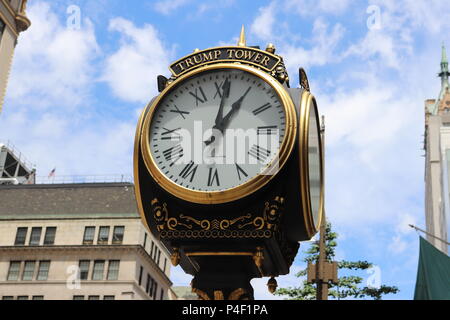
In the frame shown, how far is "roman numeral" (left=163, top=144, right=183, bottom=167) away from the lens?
3854mm

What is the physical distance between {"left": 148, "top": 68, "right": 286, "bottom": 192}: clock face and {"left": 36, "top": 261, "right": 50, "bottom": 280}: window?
58245 millimetres

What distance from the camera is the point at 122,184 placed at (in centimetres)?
6519

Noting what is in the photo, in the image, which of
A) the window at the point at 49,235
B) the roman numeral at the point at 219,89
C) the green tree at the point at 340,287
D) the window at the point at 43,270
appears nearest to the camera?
the roman numeral at the point at 219,89

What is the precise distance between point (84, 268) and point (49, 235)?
4.98 m

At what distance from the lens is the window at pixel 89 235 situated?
2354 inches

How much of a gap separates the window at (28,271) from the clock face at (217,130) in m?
58.8

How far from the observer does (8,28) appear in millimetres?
40812

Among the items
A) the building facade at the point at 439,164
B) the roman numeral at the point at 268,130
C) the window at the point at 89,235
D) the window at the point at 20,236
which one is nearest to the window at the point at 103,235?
the window at the point at 89,235

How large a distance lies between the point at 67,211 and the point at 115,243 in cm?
667

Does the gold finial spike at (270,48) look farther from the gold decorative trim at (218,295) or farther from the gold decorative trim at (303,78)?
the gold decorative trim at (218,295)

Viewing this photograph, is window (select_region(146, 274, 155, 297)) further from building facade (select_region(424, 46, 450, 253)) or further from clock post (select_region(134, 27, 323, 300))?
clock post (select_region(134, 27, 323, 300))

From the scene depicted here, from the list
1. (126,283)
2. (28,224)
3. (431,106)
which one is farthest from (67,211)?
(431,106)

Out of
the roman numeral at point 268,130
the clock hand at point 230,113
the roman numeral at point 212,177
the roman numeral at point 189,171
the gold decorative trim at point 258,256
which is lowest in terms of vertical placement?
the gold decorative trim at point 258,256

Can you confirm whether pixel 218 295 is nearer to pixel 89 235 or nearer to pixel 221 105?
pixel 221 105
